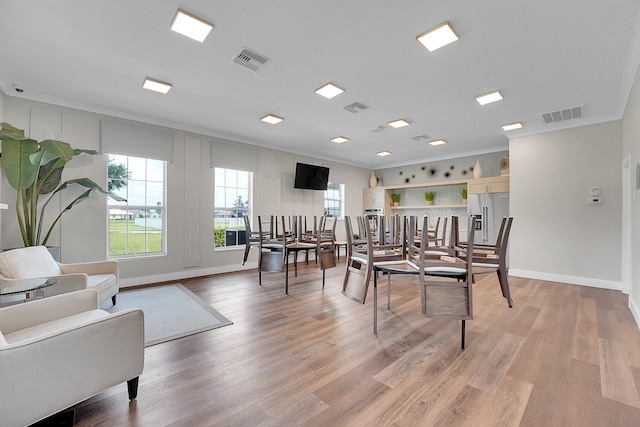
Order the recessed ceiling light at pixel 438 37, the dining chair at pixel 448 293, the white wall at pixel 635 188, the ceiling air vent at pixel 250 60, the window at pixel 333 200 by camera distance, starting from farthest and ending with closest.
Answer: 1. the window at pixel 333 200
2. the white wall at pixel 635 188
3. the ceiling air vent at pixel 250 60
4. the recessed ceiling light at pixel 438 37
5. the dining chair at pixel 448 293

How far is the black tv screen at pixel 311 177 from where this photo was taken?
6.88 meters

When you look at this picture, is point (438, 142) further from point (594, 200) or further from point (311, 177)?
point (311, 177)

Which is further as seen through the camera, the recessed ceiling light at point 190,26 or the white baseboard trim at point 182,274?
the white baseboard trim at point 182,274

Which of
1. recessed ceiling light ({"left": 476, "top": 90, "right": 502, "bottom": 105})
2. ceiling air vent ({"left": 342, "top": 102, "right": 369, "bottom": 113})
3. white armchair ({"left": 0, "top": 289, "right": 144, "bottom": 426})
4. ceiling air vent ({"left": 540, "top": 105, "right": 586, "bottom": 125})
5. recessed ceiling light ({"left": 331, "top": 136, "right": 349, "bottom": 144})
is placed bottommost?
white armchair ({"left": 0, "top": 289, "right": 144, "bottom": 426})

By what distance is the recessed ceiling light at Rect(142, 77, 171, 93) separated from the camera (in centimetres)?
341

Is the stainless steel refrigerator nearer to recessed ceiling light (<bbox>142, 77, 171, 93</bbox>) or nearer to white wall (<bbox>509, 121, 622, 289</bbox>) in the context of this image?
white wall (<bbox>509, 121, 622, 289</bbox>)

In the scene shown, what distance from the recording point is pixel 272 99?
3.97 meters

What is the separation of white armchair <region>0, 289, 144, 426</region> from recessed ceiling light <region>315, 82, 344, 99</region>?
10.3 feet

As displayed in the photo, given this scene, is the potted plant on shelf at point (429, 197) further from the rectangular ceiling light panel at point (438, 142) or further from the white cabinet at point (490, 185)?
the rectangular ceiling light panel at point (438, 142)

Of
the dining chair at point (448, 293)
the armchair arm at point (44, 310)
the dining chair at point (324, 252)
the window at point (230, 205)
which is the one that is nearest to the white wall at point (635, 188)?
the dining chair at point (448, 293)

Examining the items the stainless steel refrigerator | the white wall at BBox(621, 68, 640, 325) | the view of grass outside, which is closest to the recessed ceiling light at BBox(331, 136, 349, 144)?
the stainless steel refrigerator

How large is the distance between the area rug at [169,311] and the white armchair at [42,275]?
0.43m

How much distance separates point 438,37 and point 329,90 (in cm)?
147

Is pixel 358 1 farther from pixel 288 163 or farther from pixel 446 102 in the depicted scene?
pixel 288 163
